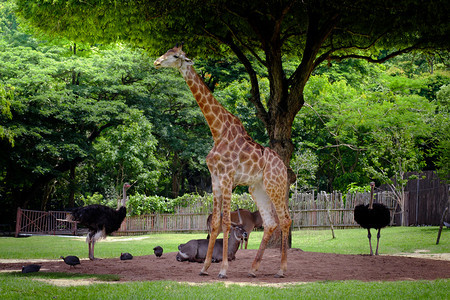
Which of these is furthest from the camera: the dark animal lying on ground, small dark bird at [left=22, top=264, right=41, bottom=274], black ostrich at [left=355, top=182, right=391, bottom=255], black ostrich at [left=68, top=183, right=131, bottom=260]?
black ostrich at [left=355, top=182, right=391, bottom=255]

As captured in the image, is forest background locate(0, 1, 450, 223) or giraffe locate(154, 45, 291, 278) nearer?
giraffe locate(154, 45, 291, 278)

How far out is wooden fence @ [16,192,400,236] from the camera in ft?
87.2

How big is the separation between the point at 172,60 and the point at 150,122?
24.5 m

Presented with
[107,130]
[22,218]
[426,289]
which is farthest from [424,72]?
[426,289]

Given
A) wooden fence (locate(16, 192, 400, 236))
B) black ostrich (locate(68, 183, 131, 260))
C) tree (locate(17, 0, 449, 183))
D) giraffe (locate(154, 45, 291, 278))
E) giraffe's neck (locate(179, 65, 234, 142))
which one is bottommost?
wooden fence (locate(16, 192, 400, 236))

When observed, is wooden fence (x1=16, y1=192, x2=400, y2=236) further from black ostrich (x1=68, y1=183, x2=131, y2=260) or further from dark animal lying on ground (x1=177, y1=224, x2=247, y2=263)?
black ostrich (x1=68, y1=183, x2=131, y2=260)

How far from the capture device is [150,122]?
3388 centimetres

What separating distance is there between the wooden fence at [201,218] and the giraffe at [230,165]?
16224 mm

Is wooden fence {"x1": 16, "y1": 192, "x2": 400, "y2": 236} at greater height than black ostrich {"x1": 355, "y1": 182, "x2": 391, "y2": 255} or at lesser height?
lesser

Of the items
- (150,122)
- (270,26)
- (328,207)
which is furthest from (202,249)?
(150,122)

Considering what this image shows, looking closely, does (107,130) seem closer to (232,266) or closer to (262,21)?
(262,21)

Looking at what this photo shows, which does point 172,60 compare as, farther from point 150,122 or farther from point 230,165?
point 150,122

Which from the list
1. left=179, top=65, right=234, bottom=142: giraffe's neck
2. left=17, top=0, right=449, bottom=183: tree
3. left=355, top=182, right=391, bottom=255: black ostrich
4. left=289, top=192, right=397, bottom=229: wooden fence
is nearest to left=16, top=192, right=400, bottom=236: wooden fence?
left=289, top=192, right=397, bottom=229: wooden fence

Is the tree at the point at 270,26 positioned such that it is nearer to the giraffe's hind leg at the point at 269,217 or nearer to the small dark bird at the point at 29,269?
the giraffe's hind leg at the point at 269,217
